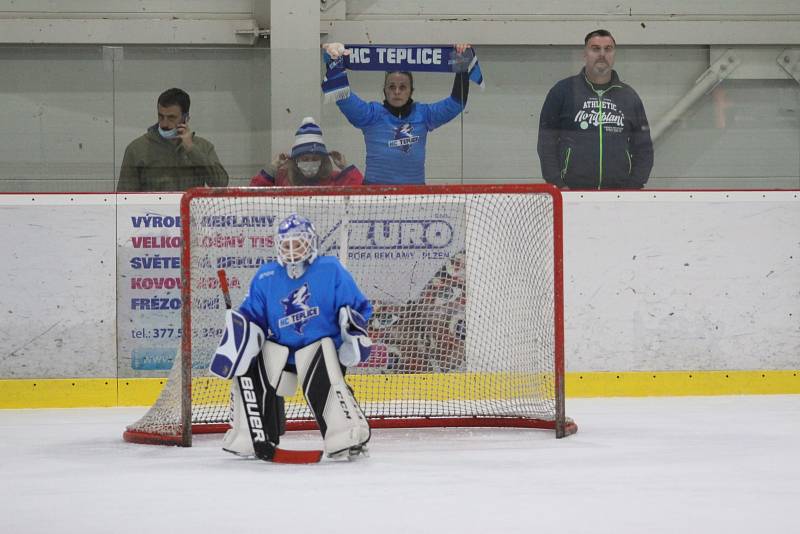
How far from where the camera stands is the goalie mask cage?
5562 mm

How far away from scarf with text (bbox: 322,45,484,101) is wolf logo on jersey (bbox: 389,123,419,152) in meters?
0.30

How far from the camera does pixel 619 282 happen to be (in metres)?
6.48

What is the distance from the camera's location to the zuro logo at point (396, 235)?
20.3 ft

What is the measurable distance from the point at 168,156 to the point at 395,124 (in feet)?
3.72

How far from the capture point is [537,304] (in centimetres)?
577

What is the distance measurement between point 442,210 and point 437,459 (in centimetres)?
182

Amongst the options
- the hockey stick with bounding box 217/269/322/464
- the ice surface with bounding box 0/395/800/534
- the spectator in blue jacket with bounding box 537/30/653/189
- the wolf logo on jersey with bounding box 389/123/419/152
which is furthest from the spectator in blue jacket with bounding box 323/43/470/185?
the hockey stick with bounding box 217/269/322/464

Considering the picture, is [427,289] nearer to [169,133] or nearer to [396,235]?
[396,235]

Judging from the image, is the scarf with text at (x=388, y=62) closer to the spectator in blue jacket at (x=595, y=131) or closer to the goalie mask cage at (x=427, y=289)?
the spectator in blue jacket at (x=595, y=131)

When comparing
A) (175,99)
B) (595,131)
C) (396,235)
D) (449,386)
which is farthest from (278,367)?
(595,131)

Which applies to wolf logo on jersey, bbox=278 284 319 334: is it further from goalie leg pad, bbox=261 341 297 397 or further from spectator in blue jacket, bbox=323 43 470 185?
spectator in blue jacket, bbox=323 43 470 185

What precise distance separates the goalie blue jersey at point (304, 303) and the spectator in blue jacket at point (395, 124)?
5.91 feet

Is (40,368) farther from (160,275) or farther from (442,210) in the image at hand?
(442,210)

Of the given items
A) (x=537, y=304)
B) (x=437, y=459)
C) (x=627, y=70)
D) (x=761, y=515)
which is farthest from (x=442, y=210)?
(x=761, y=515)
